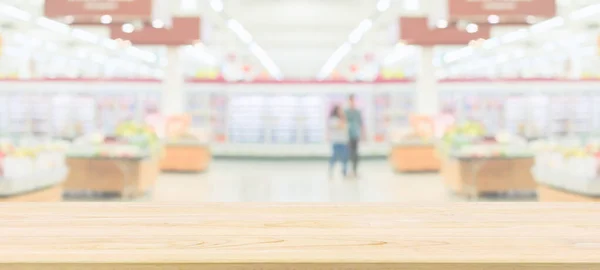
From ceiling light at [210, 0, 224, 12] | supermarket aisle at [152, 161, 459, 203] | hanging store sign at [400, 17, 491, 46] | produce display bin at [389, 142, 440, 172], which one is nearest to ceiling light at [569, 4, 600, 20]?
produce display bin at [389, 142, 440, 172]

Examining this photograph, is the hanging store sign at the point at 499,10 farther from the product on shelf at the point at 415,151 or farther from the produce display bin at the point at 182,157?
the produce display bin at the point at 182,157

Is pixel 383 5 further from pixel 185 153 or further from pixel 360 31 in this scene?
pixel 185 153

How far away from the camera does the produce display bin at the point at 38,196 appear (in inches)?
219

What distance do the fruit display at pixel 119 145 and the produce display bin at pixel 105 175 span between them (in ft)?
0.36

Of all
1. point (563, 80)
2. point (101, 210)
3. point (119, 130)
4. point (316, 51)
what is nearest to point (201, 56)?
point (316, 51)

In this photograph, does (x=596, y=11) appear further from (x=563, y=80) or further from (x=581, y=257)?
(x=581, y=257)

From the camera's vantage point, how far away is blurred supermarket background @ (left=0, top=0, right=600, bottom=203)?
640 centimetres

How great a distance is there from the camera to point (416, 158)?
13141mm

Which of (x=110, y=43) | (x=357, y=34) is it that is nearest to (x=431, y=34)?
(x=357, y=34)

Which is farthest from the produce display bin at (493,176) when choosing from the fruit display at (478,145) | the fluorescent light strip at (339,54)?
the fluorescent light strip at (339,54)

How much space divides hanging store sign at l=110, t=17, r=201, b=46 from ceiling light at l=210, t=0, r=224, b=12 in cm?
452

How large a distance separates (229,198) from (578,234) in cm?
723

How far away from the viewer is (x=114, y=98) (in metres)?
16.0

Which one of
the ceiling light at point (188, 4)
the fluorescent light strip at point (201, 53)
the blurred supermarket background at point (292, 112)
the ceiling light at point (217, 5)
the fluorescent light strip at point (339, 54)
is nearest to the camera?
the blurred supermarket background at point (292, 112)
